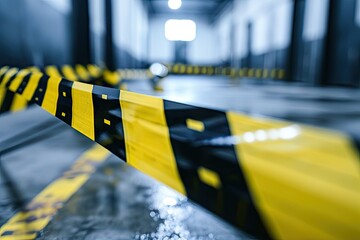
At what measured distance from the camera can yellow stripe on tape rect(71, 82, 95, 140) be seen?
106 centimetres

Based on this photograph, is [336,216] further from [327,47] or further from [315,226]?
[327,47]

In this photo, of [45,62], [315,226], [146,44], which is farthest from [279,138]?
[146,44]

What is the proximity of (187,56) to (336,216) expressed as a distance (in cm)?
2368

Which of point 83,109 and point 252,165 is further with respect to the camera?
point 83,109

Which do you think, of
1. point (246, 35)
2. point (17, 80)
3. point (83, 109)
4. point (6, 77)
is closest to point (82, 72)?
point (6, 77)

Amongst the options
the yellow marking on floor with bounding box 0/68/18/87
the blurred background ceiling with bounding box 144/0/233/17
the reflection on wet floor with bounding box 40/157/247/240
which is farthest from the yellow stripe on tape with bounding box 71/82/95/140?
the blurred background ceiling with bounding box 144/0/233/17

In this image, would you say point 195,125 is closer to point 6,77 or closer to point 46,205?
point 46,205

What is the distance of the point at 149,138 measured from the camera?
79 cm

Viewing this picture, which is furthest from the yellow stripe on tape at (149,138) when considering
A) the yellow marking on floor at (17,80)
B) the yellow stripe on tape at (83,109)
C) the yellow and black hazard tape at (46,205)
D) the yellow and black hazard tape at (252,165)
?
the yellow marking on floor at (17,80)

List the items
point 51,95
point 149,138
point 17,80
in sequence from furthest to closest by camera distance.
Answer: point 17,80 → point 51,95 → point 149,138

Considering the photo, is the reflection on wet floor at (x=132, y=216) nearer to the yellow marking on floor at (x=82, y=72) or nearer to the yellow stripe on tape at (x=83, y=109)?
the yellow stripe on tape at (x=83, y=109)

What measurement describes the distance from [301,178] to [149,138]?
428 mm

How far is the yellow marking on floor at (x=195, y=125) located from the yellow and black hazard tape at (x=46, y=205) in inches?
29.8

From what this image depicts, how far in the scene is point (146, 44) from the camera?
2233 centimetres
